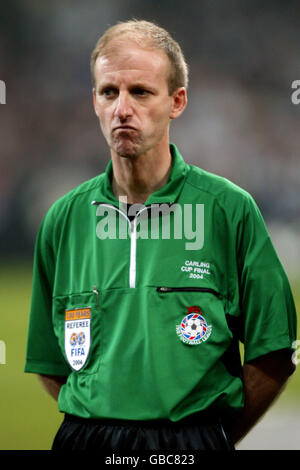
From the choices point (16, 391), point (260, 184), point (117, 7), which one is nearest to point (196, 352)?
point (16, 391)

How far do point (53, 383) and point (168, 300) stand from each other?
1.39 feet

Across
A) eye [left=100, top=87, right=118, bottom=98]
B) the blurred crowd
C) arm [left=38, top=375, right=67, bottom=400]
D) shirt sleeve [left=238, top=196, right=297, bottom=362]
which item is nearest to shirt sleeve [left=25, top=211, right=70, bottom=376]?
arm [left=38, top=375, right=67, bottom=400]

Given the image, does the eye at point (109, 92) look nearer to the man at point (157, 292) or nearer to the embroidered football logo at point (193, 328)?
the man at point (157, 292)

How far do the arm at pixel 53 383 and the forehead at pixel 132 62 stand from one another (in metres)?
0.71

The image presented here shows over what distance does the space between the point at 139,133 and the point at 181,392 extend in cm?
53

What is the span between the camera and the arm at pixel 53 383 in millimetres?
1511

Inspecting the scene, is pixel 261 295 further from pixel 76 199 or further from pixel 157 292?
pixel 76 199

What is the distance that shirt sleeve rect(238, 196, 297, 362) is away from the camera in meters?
1.31

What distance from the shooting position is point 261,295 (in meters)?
A: 1.31

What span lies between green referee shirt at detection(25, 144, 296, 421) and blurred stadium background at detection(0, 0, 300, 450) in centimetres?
94

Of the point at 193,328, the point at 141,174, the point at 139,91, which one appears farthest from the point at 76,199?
the point at 193,328
